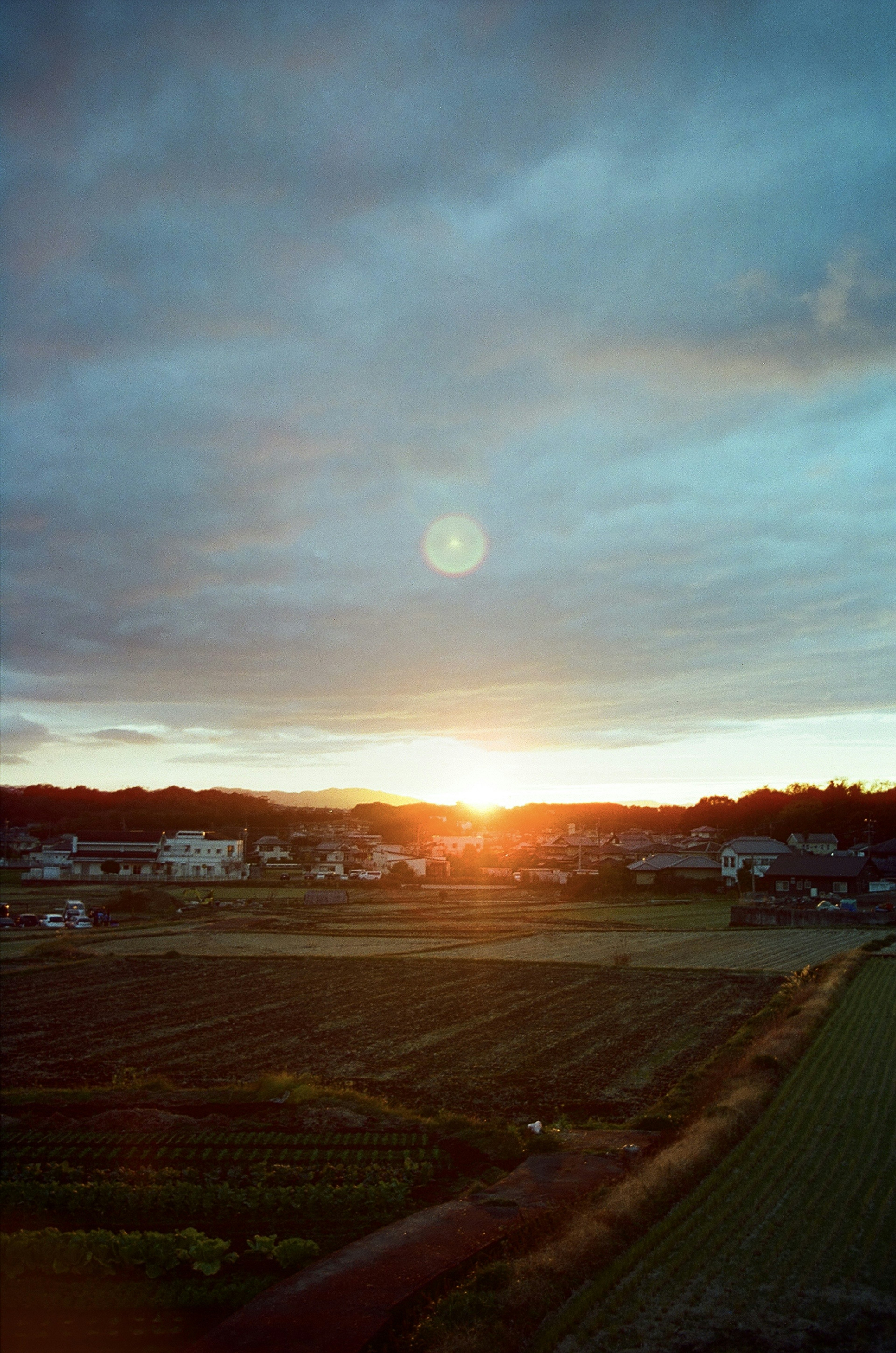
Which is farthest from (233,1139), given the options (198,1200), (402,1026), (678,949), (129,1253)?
(678,949)

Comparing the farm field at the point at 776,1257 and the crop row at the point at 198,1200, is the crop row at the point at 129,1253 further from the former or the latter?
the farm field at the point at 776,1257

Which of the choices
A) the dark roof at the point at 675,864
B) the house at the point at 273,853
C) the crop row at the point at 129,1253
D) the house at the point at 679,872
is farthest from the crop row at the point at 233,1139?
the house at the point at 273,853

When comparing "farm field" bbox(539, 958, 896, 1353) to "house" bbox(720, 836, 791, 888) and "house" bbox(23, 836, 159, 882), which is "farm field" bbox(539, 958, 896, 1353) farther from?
"house" bbox(23, 836, 159, 882)

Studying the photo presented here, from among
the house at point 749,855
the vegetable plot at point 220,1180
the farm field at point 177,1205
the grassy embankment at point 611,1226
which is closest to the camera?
the grassy embankment at point 611,1226

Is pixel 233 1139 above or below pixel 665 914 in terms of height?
above

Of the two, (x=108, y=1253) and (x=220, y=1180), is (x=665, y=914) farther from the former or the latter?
(x=108, y=1253)
